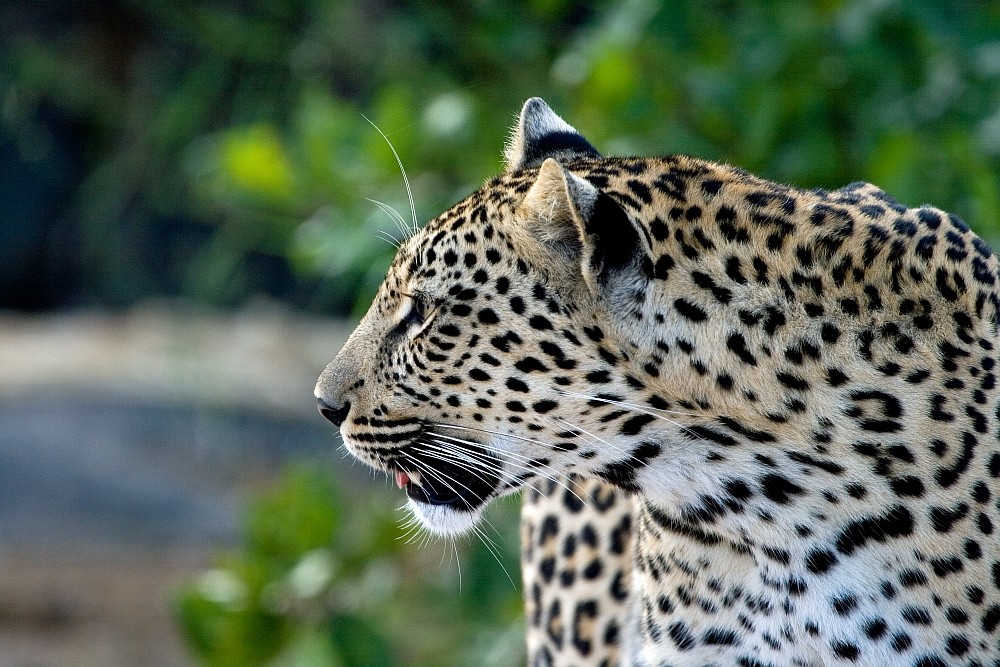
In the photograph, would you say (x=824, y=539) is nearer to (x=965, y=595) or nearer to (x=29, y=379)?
(x=965, y=595)

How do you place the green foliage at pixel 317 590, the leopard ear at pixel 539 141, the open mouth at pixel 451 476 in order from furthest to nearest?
the green foliage at pixel 317 590 → the leopard ear at pixel 539 141 → the open mouth at pixel 451 476

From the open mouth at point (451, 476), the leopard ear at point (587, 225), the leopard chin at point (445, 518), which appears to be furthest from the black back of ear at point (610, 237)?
the leopard chin at point (445, 518)

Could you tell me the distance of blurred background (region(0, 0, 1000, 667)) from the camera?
5062 mm

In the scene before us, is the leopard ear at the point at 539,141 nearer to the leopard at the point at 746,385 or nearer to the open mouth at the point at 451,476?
the leopard at the point at 746,385

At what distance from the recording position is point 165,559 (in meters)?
7.85

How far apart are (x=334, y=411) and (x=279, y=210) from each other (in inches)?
160

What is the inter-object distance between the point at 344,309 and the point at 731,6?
5.76m

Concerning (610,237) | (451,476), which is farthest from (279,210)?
(610,237)

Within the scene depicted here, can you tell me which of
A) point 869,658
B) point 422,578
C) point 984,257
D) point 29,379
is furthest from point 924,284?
point 29,379

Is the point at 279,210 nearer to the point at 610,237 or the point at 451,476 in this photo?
the point at 451,476

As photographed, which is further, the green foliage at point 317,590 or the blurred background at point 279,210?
the green foliage at point 317,590

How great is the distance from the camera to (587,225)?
8.88ft

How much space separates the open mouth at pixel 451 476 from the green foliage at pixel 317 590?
6.88 ft

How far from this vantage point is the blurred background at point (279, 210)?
5.06m
